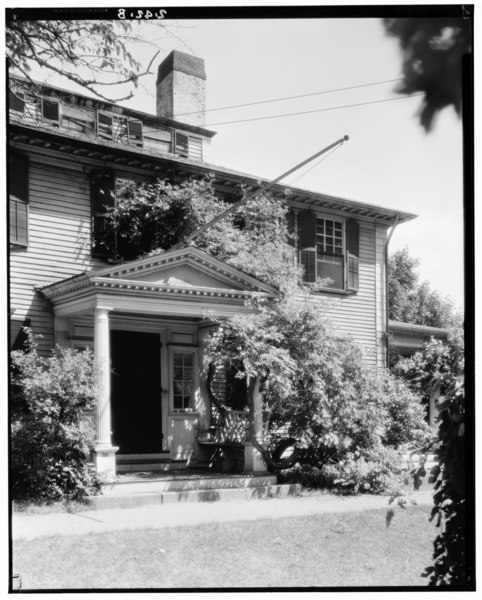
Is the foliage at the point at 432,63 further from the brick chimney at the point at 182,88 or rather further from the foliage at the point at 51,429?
the brick chimney at the point at 182,88

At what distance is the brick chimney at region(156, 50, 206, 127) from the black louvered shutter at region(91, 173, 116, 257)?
3.96 meters

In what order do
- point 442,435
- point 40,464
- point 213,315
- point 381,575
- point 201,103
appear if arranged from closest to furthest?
point 442,435 → point 381,575 → point 40,464 → point 213,315 → point 201,103

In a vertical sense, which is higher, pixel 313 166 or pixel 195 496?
pixel 313 166

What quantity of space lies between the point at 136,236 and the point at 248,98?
4.74 metres

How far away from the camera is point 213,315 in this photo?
9266 mm

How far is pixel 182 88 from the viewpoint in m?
13.6

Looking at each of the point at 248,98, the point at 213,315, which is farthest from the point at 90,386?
the point at 248,98

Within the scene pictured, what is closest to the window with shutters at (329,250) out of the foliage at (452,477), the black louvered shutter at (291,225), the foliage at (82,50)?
the black louvered shutter at (291,225)

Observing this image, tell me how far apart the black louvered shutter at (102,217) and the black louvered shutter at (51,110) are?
3.13 feet

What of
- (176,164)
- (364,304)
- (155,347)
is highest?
(176,164)

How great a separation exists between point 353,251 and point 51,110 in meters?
5.51

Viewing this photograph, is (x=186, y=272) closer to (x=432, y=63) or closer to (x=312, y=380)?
(x=312, y=380)

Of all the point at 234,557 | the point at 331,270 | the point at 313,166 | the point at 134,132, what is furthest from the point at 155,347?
the point at 234,557

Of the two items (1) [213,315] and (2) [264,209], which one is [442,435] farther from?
(2) [264,209]
